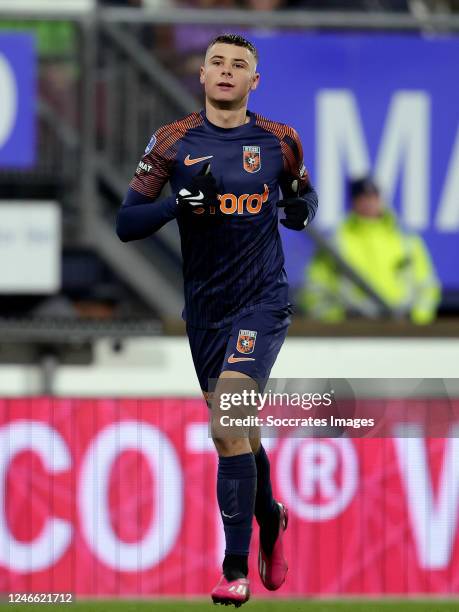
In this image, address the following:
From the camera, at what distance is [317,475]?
36.4 feet

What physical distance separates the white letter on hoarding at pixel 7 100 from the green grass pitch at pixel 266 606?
145 inches

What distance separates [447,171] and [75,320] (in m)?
3.11

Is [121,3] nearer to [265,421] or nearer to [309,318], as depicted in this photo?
[309,318]

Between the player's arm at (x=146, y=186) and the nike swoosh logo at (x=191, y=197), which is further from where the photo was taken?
the player's arm at (x=146, y=186)

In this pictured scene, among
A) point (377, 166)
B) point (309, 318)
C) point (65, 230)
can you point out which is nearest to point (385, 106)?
point (377, 166)

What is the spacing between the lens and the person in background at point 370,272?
12.3m

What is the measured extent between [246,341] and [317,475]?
4140 mm

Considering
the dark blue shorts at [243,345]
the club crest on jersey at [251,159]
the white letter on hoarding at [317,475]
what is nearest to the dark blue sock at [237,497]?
the dark blue shorts at [243,345]

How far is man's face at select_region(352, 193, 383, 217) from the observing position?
40.7 ft

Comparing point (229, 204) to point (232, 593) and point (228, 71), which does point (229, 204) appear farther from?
point (232, 593)

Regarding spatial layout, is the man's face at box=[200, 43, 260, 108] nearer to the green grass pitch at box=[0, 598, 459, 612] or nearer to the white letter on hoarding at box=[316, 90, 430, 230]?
the green grass pitch at box=[0, 598, 459, 612]

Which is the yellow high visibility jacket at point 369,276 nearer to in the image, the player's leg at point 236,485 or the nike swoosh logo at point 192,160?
the player's leg at point 236,485

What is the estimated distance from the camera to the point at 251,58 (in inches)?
274

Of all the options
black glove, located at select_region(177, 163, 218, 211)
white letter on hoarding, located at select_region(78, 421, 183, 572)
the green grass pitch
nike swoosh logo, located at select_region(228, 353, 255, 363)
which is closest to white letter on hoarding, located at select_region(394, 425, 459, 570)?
the green grass pitch
